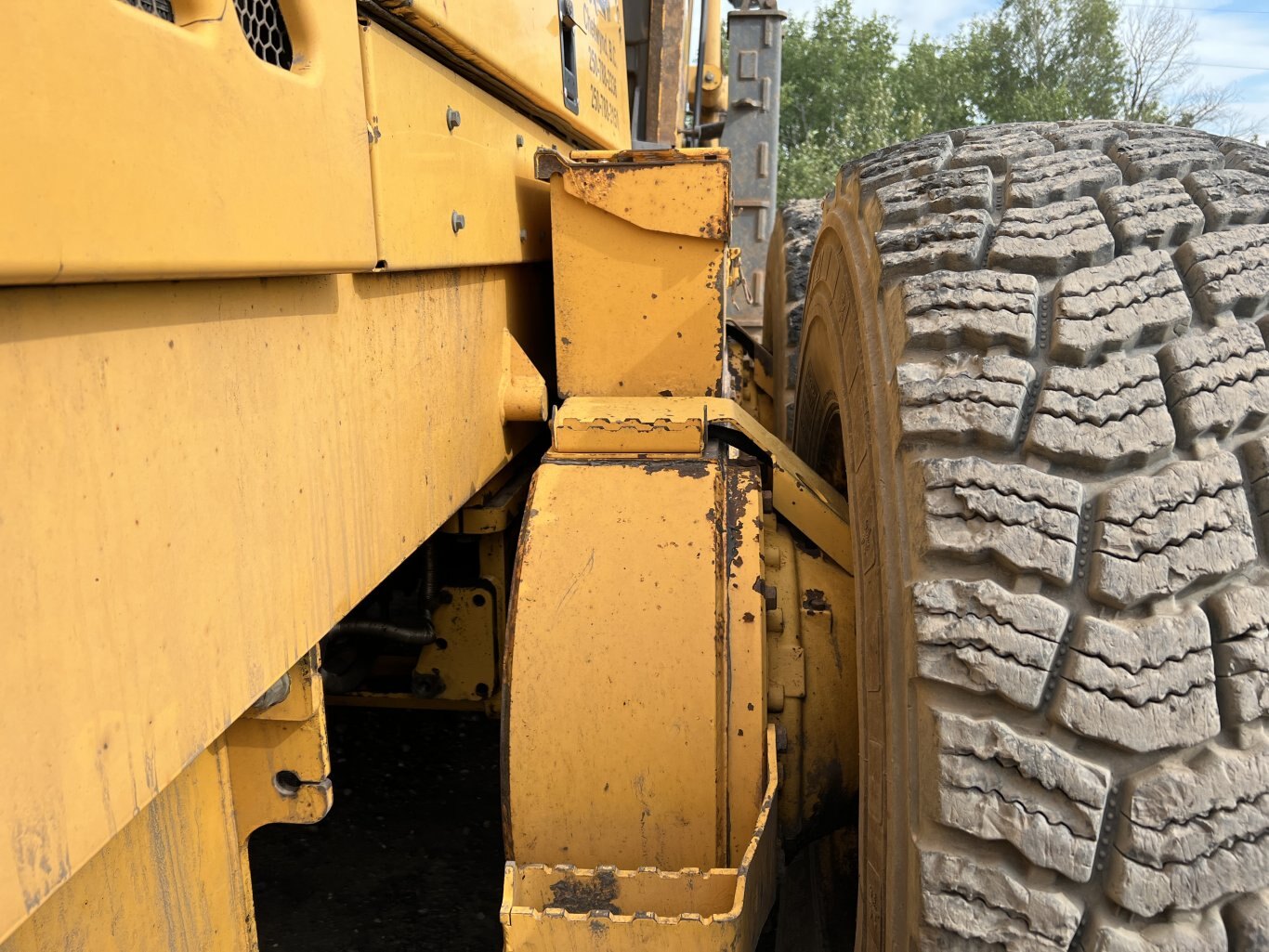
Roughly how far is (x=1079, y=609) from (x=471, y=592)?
140 cm

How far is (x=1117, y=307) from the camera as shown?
1.27 metres

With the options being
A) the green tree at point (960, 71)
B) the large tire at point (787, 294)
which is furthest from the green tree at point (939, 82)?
the large tire at point (787, 294)

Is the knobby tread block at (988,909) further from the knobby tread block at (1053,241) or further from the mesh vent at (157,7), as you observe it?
the mesh vent at (157,7)

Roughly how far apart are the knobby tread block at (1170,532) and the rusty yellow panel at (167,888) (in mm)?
1043

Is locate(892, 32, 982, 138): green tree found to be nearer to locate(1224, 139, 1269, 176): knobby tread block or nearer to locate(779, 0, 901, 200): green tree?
locate(779, 0, 901, 200): green tree

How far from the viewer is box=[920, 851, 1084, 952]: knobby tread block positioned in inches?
40.8

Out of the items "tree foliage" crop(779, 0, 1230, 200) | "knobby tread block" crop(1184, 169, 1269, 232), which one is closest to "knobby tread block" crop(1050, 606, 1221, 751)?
"knobby tread block" crop(1184, 169, 1269, 232)

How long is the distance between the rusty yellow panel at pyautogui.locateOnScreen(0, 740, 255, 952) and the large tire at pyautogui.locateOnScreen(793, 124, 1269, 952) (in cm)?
81

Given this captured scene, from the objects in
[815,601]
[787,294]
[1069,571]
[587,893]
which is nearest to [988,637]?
[1069,571]

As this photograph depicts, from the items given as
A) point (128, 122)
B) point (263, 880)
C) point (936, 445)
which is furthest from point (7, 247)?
point (263, 880)

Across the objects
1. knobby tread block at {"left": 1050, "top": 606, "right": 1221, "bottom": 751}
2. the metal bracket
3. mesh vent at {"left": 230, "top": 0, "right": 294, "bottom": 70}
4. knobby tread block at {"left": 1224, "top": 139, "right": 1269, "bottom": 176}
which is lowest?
the metal bracket

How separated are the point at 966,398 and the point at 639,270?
2.99ft

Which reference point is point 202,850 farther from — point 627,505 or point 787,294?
point 787,294

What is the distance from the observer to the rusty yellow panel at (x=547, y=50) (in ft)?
4.76
